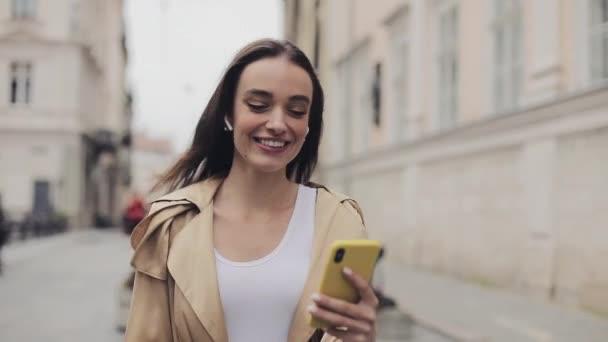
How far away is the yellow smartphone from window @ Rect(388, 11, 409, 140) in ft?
53.8

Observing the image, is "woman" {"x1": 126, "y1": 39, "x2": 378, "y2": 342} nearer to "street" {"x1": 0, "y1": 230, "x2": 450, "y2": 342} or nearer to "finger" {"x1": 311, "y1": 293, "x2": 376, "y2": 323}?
"finger" {"x1": 311, "y1": 293, "x2": 376, "y2": 323}

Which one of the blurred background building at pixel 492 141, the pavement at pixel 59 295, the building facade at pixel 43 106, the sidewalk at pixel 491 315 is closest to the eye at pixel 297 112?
the sidewalk at pixel 491 315

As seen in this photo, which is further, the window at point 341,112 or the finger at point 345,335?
the window at point 341,112

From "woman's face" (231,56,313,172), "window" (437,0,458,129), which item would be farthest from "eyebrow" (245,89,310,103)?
"window" (437,0,458,129)

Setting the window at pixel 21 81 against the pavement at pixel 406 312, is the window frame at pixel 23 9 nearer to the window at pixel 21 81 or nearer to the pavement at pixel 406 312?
the window at pixel 21 81

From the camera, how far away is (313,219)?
6.76 feet

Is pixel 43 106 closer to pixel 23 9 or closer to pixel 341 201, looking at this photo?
pixel 23 9

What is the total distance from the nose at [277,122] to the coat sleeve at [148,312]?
0.50 m

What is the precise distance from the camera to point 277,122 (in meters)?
1.96

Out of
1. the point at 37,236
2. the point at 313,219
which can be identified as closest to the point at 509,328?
the point at 313,219

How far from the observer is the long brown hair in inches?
80.4

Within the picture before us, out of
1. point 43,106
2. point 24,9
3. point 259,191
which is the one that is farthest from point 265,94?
point 24,9

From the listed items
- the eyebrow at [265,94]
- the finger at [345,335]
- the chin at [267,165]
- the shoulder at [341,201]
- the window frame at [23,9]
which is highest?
the window frame at [23,9]

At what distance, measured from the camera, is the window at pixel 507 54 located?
1222 centimetres
